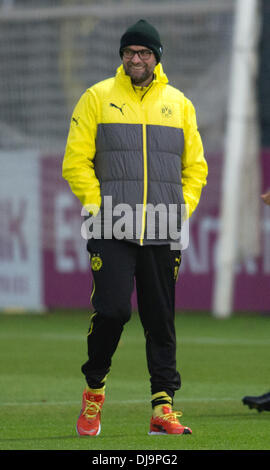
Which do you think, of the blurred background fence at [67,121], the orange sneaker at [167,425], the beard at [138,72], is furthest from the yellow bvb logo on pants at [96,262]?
the blurred background fence at [67,121]

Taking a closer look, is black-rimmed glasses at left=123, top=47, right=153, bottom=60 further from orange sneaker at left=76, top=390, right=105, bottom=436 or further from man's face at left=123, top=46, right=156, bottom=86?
orange sneaker at left=76, top=390, right=105, bottom=436

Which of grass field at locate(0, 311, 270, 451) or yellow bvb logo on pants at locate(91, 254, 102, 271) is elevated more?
yellow bvb logo on pants at locate(91, 254, 102, 271)

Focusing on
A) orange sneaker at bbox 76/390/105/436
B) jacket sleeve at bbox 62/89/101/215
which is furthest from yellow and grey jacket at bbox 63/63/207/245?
orange sneaker at bbox 76/390/105/436

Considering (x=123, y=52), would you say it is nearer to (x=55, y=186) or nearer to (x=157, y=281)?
(x=157, y=281)

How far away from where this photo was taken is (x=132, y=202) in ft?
21.0

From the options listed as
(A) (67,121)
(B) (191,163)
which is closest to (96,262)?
(B) (191,163)

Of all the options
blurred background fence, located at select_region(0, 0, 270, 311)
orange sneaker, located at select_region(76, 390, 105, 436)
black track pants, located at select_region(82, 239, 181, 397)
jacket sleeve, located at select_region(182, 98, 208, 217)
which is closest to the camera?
black track pants, located at select_region(82, 239, 181, 397)

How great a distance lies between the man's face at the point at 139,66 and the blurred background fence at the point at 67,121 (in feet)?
29.5

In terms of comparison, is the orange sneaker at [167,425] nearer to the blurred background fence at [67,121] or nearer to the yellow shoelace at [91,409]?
the yellow shoelace at [91,409]

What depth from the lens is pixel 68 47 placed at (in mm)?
17281

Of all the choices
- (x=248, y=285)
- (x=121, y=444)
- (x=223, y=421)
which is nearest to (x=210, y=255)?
(x=248, y=285)

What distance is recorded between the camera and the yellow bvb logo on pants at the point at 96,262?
6.40m

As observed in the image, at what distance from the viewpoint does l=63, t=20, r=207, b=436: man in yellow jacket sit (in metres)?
6.40

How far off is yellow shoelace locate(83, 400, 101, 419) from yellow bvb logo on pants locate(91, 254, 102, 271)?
74 centimetres
